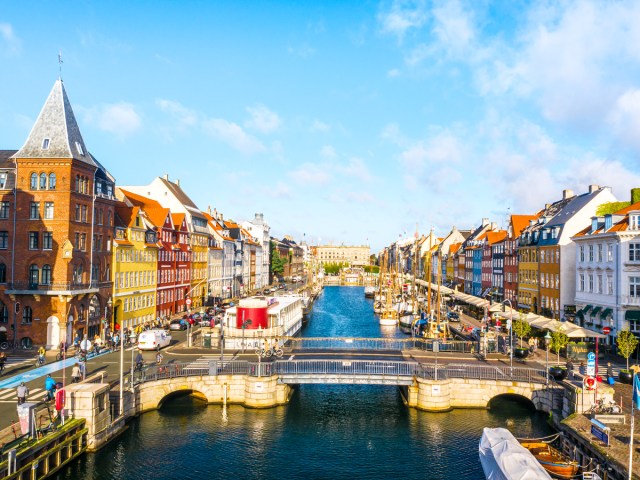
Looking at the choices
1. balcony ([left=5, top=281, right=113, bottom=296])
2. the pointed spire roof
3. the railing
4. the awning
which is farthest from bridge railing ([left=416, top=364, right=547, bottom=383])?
the pointed spire roof

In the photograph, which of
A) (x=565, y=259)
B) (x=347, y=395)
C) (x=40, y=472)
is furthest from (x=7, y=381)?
(x=565, y=259)

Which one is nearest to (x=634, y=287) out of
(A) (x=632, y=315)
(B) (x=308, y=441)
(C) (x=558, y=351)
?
(A) (x=632, y=315)

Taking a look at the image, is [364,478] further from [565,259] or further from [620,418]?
[565,259]

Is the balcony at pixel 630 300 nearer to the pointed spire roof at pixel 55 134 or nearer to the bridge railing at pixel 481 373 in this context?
the bridge railing at pixel 481 373

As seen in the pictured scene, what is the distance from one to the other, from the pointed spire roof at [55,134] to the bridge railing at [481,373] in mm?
36929

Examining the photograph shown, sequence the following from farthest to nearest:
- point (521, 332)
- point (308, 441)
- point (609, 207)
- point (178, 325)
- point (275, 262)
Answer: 1. point (275, 262)
2. point (178, 325)
3. point (609, 207)
4. point (521, 332)
5. point (308, 441)

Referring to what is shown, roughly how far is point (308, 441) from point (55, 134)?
123 feet

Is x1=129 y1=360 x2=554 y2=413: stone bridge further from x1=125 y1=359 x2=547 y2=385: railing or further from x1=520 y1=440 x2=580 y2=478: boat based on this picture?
x1=520 y1=440 x2=580 y2=478: boat

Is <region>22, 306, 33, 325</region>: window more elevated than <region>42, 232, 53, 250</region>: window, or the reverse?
<region>42, 232, 53, 250</region>: window

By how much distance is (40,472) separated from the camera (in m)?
27.1

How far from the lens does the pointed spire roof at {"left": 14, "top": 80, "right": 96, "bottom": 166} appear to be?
52.0m

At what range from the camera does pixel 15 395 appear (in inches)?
1385

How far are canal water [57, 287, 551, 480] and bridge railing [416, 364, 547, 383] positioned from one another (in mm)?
2357

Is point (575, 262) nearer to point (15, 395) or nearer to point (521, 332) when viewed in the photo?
point (521, 332)
